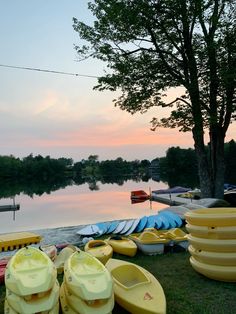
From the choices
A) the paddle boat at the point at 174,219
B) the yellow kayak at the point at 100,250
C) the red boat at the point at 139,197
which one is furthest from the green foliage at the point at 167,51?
the red boat at the point at 139,197

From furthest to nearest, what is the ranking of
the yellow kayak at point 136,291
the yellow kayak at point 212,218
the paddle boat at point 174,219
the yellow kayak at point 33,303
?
the paddle boat at point 174,219
the yellow kayak at point 212,218
the yellow kayak at point 136,291
the yellow kayak at point 33,303

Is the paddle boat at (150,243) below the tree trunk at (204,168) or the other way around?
below

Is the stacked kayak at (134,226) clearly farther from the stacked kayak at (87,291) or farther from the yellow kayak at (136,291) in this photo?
the stacked kayak at (87,291)

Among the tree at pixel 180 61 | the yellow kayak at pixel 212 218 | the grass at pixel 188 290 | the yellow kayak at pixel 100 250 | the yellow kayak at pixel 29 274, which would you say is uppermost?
the tree at pixel 180 61

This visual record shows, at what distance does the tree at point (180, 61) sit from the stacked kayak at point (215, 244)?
30.5ft

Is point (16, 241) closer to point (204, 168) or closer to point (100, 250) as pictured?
point (100, 250)

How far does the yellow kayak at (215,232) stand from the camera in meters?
5.24

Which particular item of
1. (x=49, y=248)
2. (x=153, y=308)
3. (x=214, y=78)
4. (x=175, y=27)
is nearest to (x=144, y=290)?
(x=153, y=308)

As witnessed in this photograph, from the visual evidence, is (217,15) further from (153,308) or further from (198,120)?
(153,308)

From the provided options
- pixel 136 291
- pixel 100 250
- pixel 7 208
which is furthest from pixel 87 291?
pixel 7 208

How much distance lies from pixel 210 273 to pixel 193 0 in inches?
463

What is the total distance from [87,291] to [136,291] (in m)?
0.98

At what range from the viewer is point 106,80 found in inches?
614

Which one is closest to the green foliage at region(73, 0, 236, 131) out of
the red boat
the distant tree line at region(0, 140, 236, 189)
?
the red boat
